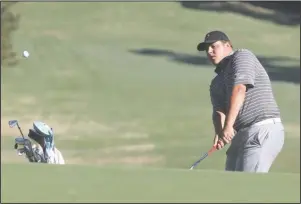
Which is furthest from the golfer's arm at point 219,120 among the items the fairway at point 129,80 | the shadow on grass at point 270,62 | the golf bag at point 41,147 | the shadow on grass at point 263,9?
the shadow on grass at point 263,9

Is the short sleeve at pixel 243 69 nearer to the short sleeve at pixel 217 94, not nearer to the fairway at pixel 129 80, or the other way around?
the short sleeve at pixel 217 94

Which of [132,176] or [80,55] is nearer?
[132,176]

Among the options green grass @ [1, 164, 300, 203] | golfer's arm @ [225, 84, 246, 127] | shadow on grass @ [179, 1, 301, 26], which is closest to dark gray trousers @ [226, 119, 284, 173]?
golfer's arm @ [225, 84, 246, 127]

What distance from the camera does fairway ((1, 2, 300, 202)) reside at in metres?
13.7

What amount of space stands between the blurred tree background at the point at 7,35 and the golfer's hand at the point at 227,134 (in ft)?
34.7

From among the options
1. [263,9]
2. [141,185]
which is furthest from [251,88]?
[263,9]

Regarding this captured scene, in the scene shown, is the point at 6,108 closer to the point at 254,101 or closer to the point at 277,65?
the point at 277,65

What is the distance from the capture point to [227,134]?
4914 mm

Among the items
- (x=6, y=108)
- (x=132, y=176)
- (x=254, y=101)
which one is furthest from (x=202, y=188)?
(x=6, y=108)

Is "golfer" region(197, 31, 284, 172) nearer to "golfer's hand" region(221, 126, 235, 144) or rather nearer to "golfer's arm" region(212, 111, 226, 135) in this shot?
"golfer's hand" region(221, 126, 235, 144)

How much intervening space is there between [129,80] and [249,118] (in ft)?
37.1

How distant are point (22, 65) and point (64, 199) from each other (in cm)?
1303

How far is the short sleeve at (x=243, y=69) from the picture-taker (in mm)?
4887

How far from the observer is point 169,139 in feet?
46.8
